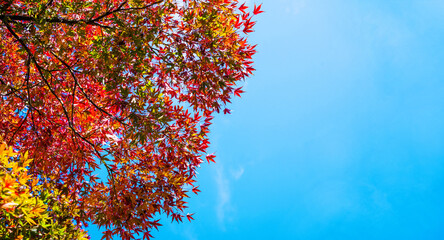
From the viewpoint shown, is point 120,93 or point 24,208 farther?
point 120,93

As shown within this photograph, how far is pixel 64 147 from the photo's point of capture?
563 cm

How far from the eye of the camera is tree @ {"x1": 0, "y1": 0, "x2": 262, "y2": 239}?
453cm

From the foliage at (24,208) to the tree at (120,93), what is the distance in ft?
0.90

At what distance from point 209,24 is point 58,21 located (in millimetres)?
2147

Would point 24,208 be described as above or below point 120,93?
below

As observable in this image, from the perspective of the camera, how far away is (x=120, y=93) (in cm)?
489

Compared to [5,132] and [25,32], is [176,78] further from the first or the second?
[5,132]

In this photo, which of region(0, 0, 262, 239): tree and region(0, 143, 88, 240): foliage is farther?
region(0, 0, 262, 239): tree

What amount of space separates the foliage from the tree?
0.27m

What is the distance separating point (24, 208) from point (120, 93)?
2625 mm

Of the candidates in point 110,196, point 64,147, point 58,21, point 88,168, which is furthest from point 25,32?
point 110,196

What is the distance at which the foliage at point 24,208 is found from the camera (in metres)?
2.27

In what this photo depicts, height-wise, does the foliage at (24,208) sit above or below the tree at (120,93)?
below

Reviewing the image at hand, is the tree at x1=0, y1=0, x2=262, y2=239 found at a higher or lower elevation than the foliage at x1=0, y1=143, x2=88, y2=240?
higher
